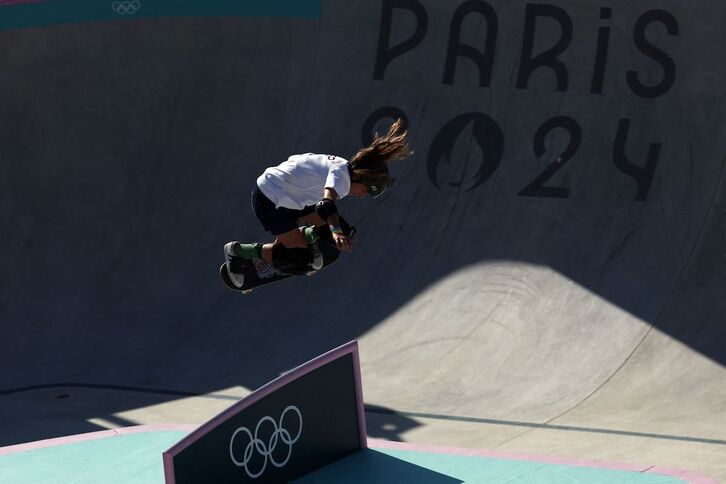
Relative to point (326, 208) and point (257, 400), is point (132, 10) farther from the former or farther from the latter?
point (326, 208)

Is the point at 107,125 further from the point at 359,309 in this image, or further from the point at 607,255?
the point at 607,255

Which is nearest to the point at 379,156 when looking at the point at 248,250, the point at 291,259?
the point at 291,259

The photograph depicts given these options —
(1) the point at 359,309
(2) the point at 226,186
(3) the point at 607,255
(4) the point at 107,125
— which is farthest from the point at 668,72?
(4) the point at 107,125

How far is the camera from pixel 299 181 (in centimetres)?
721

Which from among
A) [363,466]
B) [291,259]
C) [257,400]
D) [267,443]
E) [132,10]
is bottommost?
[363,466]

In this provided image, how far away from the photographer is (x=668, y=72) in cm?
1374

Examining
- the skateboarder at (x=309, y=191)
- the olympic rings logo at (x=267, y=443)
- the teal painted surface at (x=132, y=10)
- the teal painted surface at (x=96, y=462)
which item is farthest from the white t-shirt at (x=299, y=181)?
the teal painted surface at (x=132, y=10)

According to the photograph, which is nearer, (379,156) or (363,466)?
(379,156)

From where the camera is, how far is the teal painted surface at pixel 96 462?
339 inches

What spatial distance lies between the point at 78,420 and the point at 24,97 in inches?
220

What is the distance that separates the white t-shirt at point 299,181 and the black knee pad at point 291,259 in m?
0.35

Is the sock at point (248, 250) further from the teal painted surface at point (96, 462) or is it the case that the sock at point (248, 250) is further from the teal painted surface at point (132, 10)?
the teal painted surface at point (132, 10)

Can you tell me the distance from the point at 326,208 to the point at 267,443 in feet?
7.14

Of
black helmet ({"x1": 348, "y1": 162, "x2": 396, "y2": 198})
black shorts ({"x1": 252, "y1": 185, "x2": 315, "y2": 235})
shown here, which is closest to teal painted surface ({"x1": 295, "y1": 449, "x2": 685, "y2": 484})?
black shorts ({"x1": 252, "y1": 185, "x2": 315, "y2": 235})
